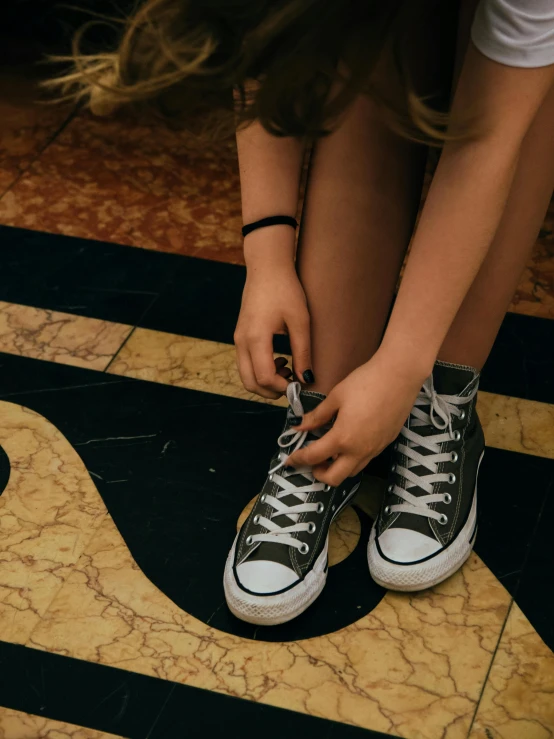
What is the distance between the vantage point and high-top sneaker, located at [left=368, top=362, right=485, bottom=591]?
3.18 feet

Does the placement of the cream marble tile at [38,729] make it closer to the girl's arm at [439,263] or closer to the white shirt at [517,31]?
the girl's arm at [439,263]

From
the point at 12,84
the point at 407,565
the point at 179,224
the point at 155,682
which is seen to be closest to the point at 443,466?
the point at 407,565

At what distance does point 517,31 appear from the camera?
0.73 m

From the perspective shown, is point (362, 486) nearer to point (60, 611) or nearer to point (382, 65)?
point (60, 611)

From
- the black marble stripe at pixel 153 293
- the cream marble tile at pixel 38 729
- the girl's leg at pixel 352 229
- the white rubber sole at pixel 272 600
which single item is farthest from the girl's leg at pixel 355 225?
the cream marble tile at pixel 38 729

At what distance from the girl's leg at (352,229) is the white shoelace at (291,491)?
5 centimetres

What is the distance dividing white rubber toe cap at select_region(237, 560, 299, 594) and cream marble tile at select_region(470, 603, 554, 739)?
23 cm

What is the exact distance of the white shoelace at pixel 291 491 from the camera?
96 cm

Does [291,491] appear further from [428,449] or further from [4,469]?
[4,469]

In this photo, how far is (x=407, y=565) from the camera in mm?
962

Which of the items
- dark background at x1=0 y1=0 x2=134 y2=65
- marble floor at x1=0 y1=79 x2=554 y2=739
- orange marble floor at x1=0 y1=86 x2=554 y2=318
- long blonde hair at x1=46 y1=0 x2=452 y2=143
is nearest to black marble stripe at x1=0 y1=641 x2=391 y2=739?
marble floor at x1=0 y1=79 x2=554 y2=739

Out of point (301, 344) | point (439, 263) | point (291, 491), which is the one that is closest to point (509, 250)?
point (439, 263)

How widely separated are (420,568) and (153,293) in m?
0.64

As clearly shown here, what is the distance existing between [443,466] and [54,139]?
1084 millimetres
